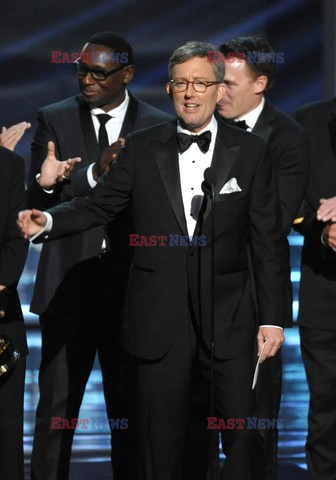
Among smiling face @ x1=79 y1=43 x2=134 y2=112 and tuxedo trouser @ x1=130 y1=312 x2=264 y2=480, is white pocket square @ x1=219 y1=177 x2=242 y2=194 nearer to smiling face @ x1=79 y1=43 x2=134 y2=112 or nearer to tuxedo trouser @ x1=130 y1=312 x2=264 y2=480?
tuxedo trouser @ x1=130 y1=312 x2=264 y2=480

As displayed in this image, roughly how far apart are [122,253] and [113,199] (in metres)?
0.62

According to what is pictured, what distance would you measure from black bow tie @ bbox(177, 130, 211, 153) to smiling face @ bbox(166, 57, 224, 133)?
4 cm

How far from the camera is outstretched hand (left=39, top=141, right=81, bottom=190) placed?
3957 millimetres

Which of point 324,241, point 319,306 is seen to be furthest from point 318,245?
point 319,306

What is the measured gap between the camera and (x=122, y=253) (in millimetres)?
4215

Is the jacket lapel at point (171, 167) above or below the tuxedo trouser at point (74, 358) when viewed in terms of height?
above

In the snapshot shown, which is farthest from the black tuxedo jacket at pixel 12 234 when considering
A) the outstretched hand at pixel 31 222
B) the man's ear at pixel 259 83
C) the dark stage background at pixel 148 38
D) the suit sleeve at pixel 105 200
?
the dark stage background at pixel 148 38

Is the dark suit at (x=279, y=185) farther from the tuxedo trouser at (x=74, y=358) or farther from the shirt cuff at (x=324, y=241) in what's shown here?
the tuxedo trouser at (x=74, y=358)

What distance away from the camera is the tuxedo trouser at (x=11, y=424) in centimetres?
379

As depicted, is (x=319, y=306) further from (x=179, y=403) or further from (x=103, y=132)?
(x=103, y=132)

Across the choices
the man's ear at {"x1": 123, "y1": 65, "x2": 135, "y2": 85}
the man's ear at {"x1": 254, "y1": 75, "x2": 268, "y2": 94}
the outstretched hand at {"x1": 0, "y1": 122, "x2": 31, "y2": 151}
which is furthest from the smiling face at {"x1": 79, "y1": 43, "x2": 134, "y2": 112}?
the man's ear at {"x1": 254, "y1": 75, "x2": 268, "y2": 94}

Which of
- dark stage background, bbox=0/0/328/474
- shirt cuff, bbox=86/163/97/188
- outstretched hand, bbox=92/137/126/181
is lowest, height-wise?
shirt cuff, bbox=86/163/97/188

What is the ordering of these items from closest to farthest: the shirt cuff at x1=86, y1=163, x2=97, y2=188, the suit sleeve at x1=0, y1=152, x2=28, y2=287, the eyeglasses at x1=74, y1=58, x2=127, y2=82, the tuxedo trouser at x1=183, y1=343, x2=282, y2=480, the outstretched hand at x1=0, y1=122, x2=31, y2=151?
1. the suit sleeve at x1=0, y1=152, x2=28, y2=287
2. the tuxedo trouser at x1=183, y1=343, x2=282, y2=480
3. the shirt cuff at x1=86, y1=163, x2=97, y2=188
4. the eyeglasses at x1=74, y1=58, x2=127, y2=82
5. the outstretched hand at x1=0, y1=122, x2=31, y2=151

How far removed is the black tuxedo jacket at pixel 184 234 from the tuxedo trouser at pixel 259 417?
29 cm
